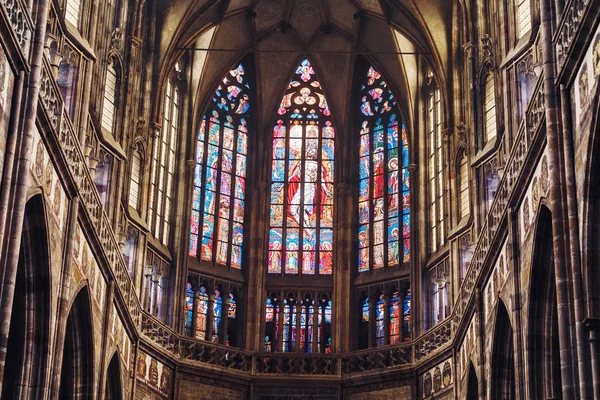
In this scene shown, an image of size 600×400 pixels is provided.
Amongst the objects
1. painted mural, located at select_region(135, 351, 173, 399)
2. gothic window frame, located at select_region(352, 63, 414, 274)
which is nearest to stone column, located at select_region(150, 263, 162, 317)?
painted mural, located at select_region(135, 351, 173, 399)

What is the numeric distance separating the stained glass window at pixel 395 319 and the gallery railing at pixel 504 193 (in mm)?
5350

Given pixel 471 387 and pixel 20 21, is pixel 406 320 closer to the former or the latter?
pixel 471 387

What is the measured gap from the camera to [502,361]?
28953 mm

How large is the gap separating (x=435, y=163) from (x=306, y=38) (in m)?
7.71

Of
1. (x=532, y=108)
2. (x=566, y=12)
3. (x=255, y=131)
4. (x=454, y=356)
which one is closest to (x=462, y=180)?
(x=454, y=356)

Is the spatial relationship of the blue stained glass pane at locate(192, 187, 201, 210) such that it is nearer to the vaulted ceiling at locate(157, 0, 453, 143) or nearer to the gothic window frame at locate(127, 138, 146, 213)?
the vaulted ceiling at locate(157, 0, 453, 143)

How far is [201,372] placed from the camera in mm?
39219

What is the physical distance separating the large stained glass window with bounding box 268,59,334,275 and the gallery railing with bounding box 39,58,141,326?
9.00 metres

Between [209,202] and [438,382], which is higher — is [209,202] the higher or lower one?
the higher one

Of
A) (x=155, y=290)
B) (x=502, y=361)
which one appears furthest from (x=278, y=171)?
(x=502, y=361)

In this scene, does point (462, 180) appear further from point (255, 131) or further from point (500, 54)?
point (255, 131)

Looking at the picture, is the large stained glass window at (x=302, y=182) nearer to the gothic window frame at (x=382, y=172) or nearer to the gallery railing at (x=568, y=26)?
the gothic window frame at (x=382, y=172)

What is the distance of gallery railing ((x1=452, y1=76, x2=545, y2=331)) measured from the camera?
24047 millimetres

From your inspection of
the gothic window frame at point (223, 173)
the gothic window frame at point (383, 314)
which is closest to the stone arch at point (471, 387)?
the gothic window frame at point (383, 314)
